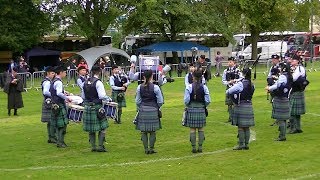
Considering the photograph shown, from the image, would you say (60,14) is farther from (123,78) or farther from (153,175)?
(153,175)

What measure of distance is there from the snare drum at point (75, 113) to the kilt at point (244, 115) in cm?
Answer: 344

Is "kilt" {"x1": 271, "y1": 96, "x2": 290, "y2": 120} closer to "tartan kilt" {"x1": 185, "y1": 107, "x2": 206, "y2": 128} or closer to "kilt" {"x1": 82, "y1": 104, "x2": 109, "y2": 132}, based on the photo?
"tartan kilt" {"x1": 185, "y1": 107, "x2": 206, "y2": 128}

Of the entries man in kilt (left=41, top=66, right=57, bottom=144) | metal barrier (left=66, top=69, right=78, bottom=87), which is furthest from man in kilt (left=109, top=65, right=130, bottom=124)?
metal barrier (left=66, top=69, right=78, bottom=87)

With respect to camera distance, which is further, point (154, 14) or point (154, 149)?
point (154, 14)

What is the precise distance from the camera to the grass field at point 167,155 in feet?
30.9

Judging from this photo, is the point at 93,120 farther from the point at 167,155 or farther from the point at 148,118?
the point at 167,155

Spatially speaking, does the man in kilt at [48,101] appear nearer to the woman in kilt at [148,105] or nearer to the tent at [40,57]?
the woman in kilt at [148,105]

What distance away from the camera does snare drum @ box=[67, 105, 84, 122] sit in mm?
12344

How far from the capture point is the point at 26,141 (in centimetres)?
1314

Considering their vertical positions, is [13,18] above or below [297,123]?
above

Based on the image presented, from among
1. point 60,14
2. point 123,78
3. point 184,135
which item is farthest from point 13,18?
point 184,135

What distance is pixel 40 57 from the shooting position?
3991 centimetres

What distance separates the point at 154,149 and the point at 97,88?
5.73 ft

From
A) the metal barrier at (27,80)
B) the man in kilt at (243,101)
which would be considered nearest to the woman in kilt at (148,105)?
the man in kilt at (243,101)
